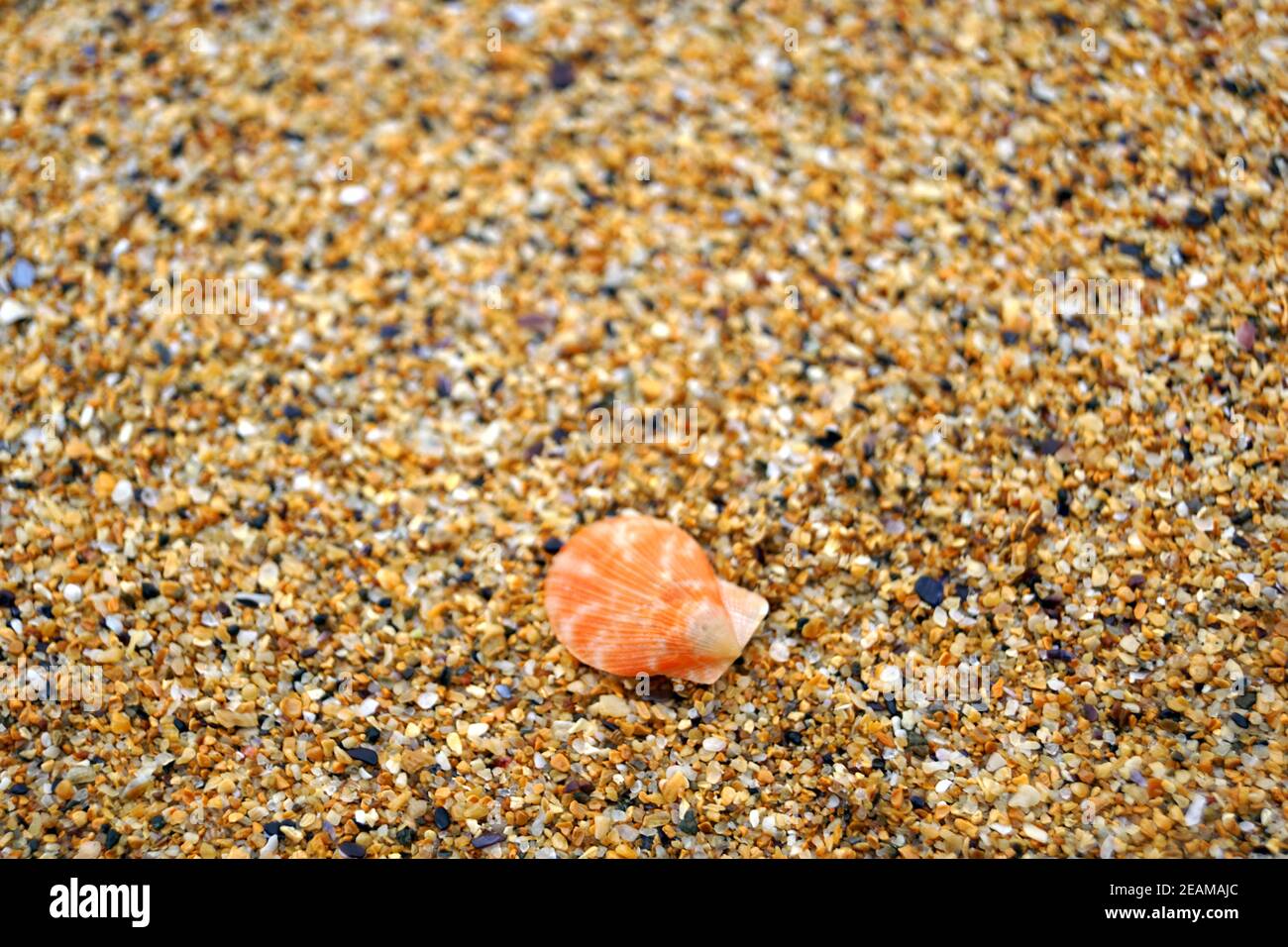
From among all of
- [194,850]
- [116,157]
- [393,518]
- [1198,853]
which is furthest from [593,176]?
[1198,853]

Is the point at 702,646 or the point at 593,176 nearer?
the point at 702,646

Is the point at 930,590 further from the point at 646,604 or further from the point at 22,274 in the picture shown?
the point at 22,274

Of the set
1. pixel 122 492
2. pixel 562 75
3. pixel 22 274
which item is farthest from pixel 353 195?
pixel 122 492

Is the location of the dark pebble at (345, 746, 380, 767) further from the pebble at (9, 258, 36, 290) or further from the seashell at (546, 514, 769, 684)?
the pebble at (9, 258, 36, 290)

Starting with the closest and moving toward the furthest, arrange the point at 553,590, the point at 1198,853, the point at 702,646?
1. the point at 1198,853
2. the point at 702,646
3. the point at 553,590

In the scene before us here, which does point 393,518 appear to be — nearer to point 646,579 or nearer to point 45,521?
point 646,579
